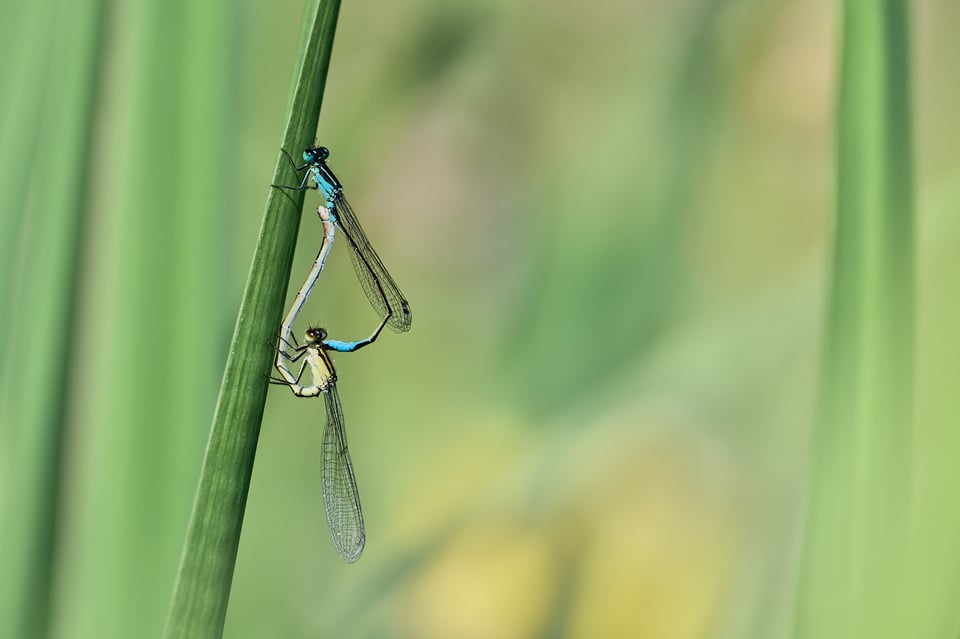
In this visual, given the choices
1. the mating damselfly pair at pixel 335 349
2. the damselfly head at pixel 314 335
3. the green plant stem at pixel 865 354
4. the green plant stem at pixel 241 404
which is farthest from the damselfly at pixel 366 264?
the green plant stem at pixel 865 354

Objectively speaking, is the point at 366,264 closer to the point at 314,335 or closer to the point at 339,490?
the point at 314,335

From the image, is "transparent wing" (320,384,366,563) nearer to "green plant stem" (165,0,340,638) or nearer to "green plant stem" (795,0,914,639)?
"green plant stem" (165,0,340,638)

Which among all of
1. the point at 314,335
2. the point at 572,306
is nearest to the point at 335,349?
the point at 314,335

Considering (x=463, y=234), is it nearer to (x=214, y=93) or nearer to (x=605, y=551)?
(x=214, y=93)

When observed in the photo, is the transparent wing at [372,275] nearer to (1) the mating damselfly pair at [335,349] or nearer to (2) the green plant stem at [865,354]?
(1) the mating damselfly pair at [335,349]

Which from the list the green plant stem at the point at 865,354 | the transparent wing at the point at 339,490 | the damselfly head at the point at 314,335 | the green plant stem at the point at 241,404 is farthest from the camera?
the damselfly head at the point at 314,335

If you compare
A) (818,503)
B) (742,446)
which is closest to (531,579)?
(742,446)

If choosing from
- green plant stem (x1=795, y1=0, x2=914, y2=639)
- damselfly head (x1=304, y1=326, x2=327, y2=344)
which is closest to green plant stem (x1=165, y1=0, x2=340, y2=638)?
damselfly head (x1=304, y1=326, x2=327, y2=344)
